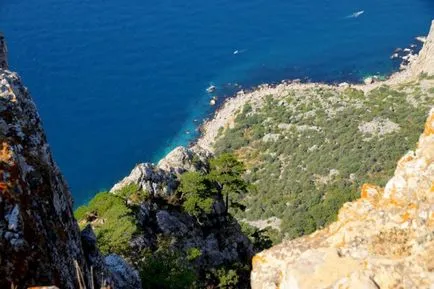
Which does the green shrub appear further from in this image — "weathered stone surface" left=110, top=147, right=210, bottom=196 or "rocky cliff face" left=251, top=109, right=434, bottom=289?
"rocky cliff face" left=251, top=109, right=434, bottom=289

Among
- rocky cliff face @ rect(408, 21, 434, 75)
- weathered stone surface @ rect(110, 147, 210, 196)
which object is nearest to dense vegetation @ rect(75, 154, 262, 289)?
weathered stone surface @ rect(110, 147, 210, 196)

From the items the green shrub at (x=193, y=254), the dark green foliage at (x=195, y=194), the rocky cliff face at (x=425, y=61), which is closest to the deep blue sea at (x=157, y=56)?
the rocky cliff face at (x=425, y=61)

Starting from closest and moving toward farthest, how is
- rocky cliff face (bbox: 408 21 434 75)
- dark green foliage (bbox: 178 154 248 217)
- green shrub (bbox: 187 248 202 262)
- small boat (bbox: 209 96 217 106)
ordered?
green shrub (bbox: 187 248 202 262) → dark green foliage (bbox: 178 154 248 217) → rocky cliff face (bbox: 408 21 434 75) → small boat (bbox: 209 96 217 106)

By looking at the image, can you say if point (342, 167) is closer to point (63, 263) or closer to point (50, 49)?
point (63, 263)

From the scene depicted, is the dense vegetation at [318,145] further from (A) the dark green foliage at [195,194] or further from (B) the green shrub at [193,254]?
(B) the green shrub at [193,254]

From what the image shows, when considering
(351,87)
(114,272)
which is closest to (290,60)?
(351,87)

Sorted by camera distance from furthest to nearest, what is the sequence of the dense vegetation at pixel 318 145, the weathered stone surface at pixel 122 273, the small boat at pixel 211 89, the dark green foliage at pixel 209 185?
the small boat at pixel 211 89 → the dense vegetation at pixel 318 145 → the dark green foliage at pixel 209 185 → the weathered stone surface at pixel 122 273
